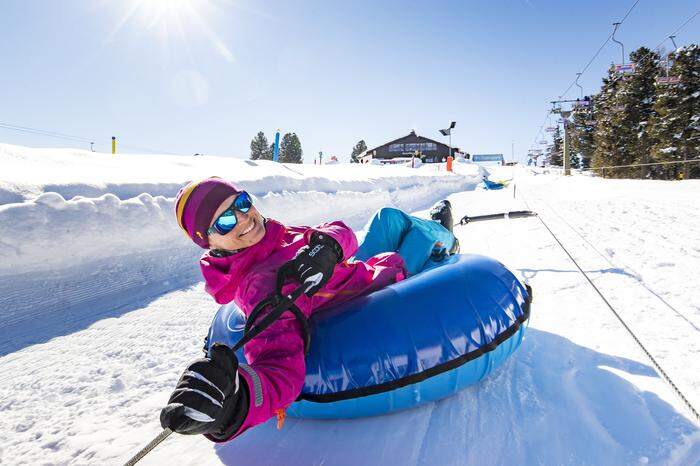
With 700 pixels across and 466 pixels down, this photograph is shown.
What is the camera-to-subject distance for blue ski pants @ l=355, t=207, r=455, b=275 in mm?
2854

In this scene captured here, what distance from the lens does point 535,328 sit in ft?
7.82

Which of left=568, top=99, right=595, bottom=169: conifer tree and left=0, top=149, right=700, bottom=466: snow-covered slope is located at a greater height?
left=568, top=99, right=595, bottom=169: conifer tree

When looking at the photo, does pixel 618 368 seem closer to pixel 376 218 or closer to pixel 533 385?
pixel 533 385

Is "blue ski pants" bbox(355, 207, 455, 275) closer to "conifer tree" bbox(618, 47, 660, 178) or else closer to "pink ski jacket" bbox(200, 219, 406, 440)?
"pink ski jacket" bbox(200, 219, 406, 440)

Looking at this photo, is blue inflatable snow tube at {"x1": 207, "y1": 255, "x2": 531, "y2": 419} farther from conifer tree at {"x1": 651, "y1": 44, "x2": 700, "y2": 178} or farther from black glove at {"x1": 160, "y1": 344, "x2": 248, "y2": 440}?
conifer tree at {"x1": 651, "y1": 44, "x2": 700, "y2": 178}

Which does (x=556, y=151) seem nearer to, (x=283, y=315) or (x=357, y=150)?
(x=357, y=150)

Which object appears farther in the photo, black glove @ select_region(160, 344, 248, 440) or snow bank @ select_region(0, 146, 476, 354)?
snow bank @ select_region(0, 146, 476, 354)

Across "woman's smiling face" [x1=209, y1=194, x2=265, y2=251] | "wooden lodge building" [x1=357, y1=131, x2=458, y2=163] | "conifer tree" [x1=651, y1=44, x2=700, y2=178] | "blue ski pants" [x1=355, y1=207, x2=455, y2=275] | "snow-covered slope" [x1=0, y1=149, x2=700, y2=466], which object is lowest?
"snow-covered slope" [x1=0, y1=149, x2=700, y2=466]

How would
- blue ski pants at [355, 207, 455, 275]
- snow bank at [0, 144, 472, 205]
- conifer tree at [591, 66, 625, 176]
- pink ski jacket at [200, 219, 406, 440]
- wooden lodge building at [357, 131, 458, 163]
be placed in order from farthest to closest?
wooden lodge building at [357, 131, 458, 163], conifer tree at [591, 66, 625, 176], snow bank at [0, 144, 472, 205], blue ski pants at [355, 207, 455, 275], pink ski jacket at [200, 219, 406, 440]

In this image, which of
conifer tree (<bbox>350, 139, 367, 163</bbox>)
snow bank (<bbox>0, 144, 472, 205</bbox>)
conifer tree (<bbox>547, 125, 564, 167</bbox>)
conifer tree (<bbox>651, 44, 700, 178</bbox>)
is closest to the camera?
snow bank (<bbox>0, 144, 472, 205</bbox>)

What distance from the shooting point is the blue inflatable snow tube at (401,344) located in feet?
4.97

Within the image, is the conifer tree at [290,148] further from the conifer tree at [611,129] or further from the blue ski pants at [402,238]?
the blue ski pants at [402,238]

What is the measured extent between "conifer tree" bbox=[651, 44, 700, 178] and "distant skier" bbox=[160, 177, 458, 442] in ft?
81.2

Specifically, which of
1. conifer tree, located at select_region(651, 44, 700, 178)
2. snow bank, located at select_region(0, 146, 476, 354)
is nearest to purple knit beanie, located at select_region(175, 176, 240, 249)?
snow bank, located at select_region(0, 146, 476, 354)
